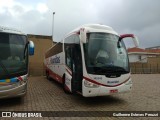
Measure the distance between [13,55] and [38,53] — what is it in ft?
57.3

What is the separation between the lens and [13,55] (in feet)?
28.6

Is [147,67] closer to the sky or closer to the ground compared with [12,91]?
closer to the ground

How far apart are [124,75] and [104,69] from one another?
102 centimetres

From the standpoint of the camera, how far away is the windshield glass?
8359 mm

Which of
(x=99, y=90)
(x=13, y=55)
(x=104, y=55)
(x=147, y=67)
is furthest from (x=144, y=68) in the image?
(x=13, y=55)

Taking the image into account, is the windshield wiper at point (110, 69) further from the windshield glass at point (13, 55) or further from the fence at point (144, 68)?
the fence at point (144, 68)

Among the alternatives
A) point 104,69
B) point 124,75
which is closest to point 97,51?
point 104,69

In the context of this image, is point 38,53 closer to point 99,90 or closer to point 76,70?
point 76,70

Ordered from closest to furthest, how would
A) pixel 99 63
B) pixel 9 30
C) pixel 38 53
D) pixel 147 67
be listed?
pixel 99 63
pixel 9 30
pixel 38 53
pixel 147 67

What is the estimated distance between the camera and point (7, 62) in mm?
8477

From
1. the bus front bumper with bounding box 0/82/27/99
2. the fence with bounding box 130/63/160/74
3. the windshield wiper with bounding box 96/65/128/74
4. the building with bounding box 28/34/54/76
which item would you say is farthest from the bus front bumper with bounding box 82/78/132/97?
the fence with bounding box 130/63/160/74

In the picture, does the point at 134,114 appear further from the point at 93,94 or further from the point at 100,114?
the point at 93,94

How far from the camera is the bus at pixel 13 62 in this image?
8.17 metres

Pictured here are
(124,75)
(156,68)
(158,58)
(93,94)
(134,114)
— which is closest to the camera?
(134,114)
